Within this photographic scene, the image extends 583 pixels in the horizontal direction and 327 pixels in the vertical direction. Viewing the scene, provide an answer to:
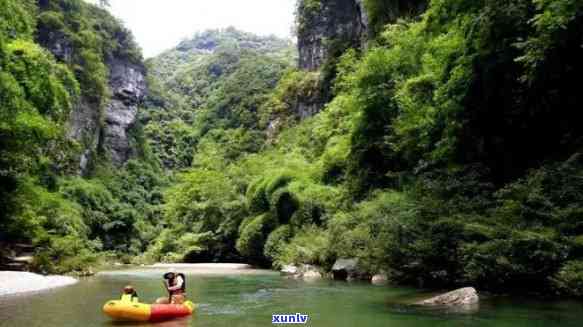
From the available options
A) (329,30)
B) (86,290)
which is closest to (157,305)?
(86,290)

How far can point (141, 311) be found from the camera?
11664mm

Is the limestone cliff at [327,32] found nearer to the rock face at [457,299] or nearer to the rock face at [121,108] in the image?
the rock face at [457,299]

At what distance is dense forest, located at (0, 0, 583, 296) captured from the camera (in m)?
14.4

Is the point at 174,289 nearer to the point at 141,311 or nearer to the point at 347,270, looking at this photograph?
the point at 141,311

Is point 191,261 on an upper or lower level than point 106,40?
lower

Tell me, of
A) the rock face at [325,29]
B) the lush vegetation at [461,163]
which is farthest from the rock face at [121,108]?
the lush vegetation at [461,163]

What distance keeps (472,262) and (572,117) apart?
6013mm

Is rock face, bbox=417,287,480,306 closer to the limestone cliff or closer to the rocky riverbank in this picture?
the rocky riverbank

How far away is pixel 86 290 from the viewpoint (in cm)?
1888

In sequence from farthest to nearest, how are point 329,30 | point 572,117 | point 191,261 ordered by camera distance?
point 329,30
point 191,261
point 572,117

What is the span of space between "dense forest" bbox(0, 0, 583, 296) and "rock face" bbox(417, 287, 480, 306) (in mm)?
1298

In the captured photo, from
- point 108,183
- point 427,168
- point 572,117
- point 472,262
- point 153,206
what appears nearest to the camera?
point 472,262

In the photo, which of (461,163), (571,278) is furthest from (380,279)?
(571,278)

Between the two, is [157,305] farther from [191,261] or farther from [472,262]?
[191,261]
